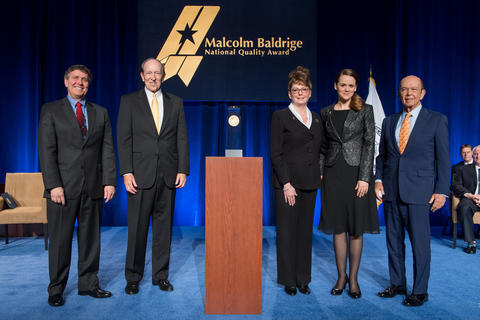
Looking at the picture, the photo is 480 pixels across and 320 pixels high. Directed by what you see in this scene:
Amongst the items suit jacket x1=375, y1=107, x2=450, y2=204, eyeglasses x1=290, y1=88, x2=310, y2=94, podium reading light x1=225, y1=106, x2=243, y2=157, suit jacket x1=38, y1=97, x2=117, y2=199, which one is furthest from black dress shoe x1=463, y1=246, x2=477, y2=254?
suit jacket x1=38, y1=97, x2=117, y2=199

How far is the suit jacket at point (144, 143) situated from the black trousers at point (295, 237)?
84cm

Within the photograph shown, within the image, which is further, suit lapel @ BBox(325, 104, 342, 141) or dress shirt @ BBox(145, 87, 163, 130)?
dress shirt @ BBox(145, 87, 163, 130)

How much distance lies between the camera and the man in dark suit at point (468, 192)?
4.33m

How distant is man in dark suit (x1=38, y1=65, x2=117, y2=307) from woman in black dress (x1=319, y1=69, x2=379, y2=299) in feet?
5.36

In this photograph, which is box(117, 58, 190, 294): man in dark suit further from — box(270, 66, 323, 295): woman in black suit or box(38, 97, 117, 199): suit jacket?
box(270, 66, 323, 295): woman in black suit

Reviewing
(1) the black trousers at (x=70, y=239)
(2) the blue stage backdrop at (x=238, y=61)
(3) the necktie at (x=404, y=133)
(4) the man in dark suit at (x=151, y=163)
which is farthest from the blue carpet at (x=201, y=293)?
(2) the blue stage backdrop at (x=238, y=61)

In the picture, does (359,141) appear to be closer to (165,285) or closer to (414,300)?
(414,300)

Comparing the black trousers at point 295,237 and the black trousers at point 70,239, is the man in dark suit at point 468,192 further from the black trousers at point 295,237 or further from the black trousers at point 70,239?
the black trousers at point 70,239

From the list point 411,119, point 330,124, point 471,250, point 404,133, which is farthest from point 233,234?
point 471,250

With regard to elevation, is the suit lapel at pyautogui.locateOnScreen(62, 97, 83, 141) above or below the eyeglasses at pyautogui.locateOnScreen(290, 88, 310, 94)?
below

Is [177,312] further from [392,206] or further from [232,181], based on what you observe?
[392,206]

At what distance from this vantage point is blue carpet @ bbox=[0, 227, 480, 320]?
7.72 feet

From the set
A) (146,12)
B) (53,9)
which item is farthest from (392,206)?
(53,9)

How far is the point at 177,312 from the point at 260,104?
3.87m
